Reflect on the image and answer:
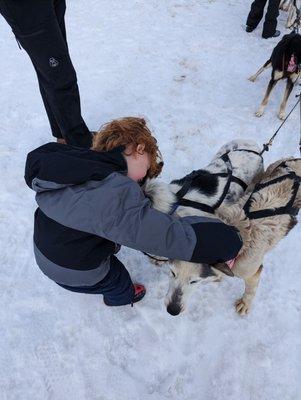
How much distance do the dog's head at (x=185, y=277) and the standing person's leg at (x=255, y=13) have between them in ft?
17.9

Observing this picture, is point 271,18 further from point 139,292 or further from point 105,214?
point 105,214

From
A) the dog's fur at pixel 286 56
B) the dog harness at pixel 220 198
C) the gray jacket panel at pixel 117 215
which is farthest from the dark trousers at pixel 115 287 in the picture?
the dog's fur at pixel 286 56

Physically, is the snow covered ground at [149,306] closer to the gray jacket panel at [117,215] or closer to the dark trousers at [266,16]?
the dark trousers at [266,16]

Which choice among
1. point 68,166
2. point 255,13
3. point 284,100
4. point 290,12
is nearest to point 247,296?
point 68,166

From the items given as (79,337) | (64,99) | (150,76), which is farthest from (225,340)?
(150,76)

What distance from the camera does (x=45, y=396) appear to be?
8.71 feet

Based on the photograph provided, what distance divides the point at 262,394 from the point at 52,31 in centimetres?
343

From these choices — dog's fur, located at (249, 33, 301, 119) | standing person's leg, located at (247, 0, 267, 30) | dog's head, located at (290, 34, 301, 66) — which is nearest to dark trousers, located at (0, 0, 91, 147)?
dog's fur, located at (249, 33, 301, 119)

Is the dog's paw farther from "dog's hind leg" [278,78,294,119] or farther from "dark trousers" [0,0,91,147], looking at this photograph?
"dog's hind leg" [278,78,294,119]

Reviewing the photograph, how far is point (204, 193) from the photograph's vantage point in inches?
105

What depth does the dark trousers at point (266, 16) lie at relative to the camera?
6.02m

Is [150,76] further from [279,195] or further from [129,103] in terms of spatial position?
[279,195]

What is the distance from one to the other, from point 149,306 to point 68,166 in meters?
1.79

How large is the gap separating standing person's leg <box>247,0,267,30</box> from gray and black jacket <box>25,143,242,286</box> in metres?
5.45
